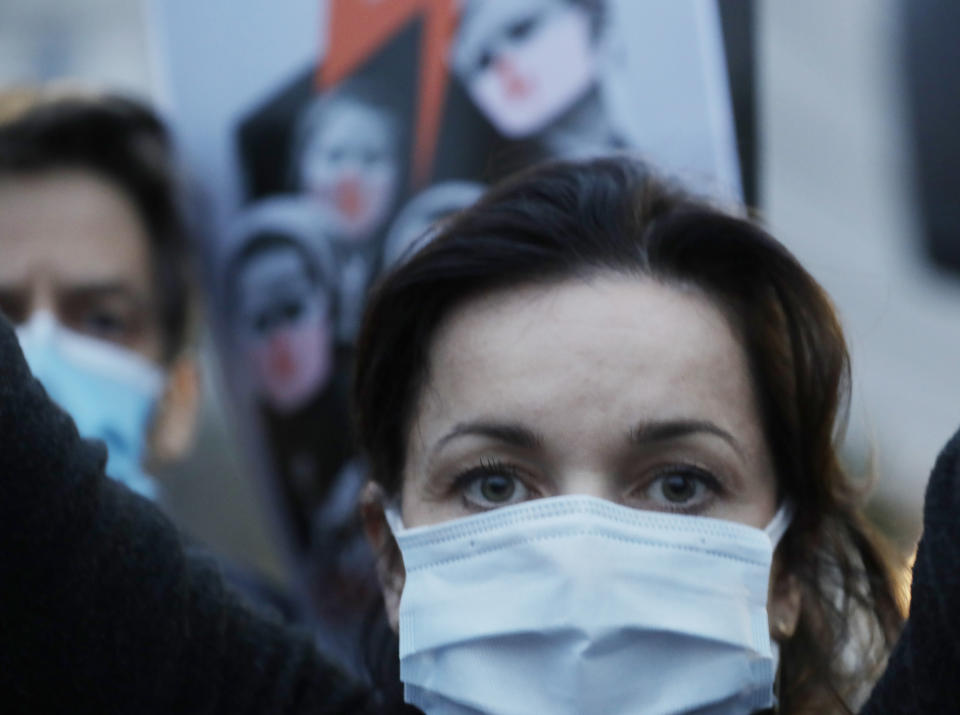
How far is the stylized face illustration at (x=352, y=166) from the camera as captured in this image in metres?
2.79

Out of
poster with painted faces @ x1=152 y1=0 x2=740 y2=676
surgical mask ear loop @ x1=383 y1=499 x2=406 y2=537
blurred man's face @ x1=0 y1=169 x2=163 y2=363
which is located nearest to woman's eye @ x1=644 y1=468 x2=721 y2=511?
surgical mask ear loop @ x1=383 y1=499 x2=406 y2=537

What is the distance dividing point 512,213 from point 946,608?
0.93 meters

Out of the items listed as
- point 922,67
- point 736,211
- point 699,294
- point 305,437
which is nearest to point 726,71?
point 736,211

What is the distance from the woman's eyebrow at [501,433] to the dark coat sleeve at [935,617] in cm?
55

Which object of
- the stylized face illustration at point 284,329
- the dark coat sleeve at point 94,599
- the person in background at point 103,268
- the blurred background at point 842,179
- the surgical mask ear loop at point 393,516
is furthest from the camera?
the stylized face illustration at point 284,329

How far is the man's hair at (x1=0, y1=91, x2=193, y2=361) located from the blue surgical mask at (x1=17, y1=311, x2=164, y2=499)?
0.29 meters

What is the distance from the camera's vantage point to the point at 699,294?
6.14 ft

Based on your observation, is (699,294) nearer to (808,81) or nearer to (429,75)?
(429,75)

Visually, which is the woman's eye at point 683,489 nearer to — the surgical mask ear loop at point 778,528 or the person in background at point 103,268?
the surgical mask ear loop at point 778,528

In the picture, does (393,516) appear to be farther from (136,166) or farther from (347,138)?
(136,166)

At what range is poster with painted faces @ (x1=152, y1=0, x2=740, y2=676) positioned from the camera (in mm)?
2432

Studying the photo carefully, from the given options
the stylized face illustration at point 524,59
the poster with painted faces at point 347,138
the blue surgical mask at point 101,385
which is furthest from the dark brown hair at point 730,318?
the blue surgical mask at point 101,385

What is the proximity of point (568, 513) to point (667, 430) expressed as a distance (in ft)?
0.62

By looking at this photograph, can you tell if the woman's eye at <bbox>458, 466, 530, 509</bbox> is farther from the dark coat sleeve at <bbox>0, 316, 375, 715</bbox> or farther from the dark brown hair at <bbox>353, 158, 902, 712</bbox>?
the dark coat sleeve at <bbox>0, 316, 375, 715</bbox>
